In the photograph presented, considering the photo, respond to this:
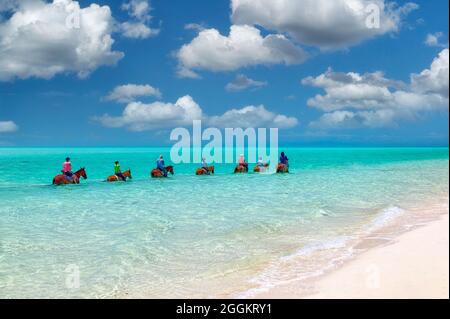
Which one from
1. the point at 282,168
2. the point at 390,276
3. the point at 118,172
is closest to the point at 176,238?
the point at 390,276

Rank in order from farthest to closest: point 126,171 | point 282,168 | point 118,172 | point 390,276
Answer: point 282,168, point 126,171, point 118,172, point 390,276

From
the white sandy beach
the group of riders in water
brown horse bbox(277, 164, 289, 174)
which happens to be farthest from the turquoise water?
brown horse bbox(277, 164, 289, 174)

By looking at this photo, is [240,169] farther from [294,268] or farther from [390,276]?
[390,276]

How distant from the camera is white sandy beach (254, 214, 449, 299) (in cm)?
646

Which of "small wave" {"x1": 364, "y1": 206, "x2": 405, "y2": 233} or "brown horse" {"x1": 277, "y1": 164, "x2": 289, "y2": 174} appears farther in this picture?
"brown horse" {"x1": 277, "y1": 164, "x2": 289, "y2": 174}

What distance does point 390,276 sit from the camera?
728cm

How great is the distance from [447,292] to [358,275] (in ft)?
5.54

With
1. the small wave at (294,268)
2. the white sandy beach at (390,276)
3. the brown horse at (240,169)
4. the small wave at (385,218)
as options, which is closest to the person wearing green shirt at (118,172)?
the brown horse at (240,169)

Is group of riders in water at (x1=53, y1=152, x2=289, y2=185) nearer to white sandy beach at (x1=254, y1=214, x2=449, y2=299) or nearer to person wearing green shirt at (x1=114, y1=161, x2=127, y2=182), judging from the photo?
person wearing green shirt at (x1=114, y1=161, x2=127, y2=182)

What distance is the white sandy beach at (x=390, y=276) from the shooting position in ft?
21.2

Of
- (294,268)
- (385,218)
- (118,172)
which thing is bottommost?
(294,268)
